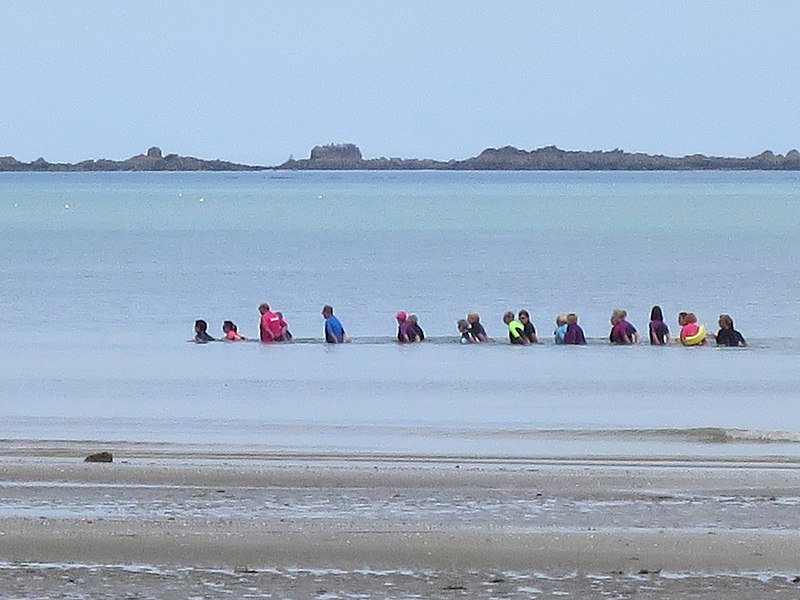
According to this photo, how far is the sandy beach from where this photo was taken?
30.6ft

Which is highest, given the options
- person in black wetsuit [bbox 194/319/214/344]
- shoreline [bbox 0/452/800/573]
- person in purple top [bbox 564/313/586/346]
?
shoreline [bbox 0/452/800/573]

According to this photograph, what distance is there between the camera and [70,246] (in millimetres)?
91875

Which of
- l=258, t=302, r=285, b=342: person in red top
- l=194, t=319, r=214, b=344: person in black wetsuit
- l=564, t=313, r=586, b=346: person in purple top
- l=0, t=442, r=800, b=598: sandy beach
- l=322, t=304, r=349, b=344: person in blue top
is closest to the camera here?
l=0, t=442, r=800, b=598: sandy beach

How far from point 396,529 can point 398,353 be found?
21699mm

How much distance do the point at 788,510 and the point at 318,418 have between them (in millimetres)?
9842

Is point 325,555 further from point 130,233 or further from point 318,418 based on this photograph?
point 130,233

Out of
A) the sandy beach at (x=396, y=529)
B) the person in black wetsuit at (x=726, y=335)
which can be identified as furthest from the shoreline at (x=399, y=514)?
the person in black wetsuit at (x=726, y=335)

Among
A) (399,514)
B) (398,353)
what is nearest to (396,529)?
(399,514)

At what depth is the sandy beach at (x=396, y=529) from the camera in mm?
9312

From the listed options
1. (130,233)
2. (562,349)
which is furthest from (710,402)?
(130,233)

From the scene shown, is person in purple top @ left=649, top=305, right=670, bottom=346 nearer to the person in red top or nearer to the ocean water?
the ocean water

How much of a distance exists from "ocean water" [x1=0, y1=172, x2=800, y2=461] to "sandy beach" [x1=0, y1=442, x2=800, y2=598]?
2950 millimetres

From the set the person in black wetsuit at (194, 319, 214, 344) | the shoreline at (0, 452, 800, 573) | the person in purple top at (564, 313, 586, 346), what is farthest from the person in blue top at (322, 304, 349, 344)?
the shoreline at (0, 452, 800, 573)

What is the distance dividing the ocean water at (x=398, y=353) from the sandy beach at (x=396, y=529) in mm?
2950
